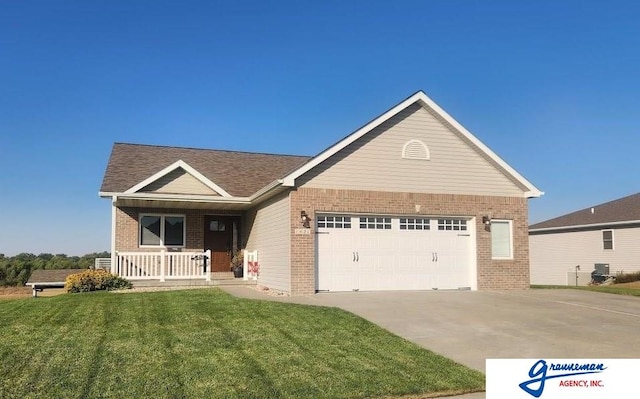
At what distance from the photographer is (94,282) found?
56.4 feet

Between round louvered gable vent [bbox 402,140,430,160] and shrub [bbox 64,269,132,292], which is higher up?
round louvered gable vent [bbox 402,140,430,160]

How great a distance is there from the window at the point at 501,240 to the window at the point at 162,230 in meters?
11.1

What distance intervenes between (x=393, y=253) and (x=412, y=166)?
2840 millimetres

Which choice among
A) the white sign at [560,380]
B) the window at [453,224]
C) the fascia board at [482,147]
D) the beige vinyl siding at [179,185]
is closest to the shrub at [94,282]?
the beige vinyl siding at [179,185]

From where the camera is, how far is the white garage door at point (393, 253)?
1631cm

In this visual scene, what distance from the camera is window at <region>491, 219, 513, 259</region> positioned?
18.2 metres

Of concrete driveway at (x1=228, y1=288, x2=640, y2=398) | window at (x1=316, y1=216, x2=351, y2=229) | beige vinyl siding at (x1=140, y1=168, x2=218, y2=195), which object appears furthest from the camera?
beige vinyl siding at (x1=140, y1=168, x2=218, y2=195)

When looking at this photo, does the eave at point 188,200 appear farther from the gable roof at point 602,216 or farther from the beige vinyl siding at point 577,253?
the beige vinyl siding at point 577,253

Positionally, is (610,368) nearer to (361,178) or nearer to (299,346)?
(299,346)

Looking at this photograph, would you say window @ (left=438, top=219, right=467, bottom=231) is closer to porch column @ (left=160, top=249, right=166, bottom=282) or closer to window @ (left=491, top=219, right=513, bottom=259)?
window @ (left=491, top=219, right=513, bottom=259)

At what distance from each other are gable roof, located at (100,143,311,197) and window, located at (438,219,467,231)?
283 inches

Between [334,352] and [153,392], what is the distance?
303 centimetres

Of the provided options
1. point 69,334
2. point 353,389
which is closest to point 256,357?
point 353,389

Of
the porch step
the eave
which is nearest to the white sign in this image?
the eave
